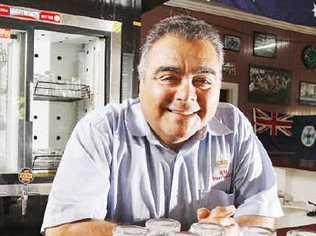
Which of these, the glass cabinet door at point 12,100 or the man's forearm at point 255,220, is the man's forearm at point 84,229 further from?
the glass cabinet door at point 12,100

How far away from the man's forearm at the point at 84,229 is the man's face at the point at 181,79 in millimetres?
286

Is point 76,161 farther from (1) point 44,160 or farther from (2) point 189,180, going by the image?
(1) point 44,160

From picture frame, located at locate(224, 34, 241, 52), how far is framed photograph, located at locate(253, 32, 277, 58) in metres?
0.25

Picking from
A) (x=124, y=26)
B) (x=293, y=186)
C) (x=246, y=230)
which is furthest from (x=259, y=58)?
(x=246, y=230)

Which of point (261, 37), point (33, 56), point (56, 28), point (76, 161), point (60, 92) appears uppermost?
point (261, 37)

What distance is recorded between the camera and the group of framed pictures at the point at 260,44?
4.21 meters

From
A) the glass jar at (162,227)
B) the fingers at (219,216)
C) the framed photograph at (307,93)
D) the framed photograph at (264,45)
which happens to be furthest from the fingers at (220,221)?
the framed photograph at (307,93)

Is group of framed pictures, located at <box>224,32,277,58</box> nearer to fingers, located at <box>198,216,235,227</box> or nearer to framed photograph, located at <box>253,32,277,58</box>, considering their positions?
framed photograph, located at <box>253,32,277,58</box>

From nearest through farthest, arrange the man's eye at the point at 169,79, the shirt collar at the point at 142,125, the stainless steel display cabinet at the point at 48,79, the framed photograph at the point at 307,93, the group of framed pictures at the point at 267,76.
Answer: the man's eye at the point at 169,79 → the shirt collar at the point at 142,125 → the stainless steel display cabinet at the point at 48,79 → the group of framed pictures at the point at 267,76 → the framed photograph at the point at 307,93

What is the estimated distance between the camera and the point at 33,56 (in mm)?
1699

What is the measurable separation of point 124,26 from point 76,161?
959mm

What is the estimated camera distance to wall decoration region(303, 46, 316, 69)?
4941 millimetres

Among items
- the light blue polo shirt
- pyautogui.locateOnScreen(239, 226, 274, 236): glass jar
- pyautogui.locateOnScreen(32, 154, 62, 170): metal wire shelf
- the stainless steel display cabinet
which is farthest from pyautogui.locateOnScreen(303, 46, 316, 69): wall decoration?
pyautogui.locateOnScreen(239, 226, 274, 236): glass jar

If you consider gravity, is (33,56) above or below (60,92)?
above
